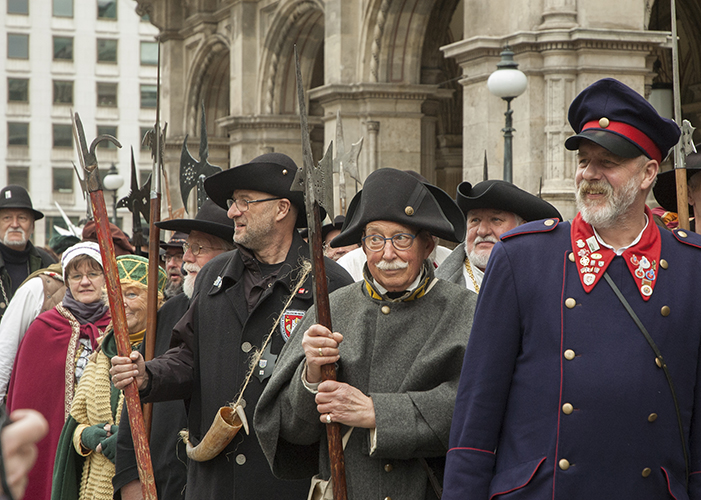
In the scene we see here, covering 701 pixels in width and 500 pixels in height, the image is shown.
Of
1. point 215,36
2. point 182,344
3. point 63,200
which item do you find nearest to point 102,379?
point 182,344

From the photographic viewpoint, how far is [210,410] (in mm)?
4152

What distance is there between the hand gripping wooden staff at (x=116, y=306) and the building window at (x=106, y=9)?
62.0 metres

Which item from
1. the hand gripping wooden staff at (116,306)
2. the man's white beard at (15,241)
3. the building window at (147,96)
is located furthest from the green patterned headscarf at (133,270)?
the building window at (147,96)

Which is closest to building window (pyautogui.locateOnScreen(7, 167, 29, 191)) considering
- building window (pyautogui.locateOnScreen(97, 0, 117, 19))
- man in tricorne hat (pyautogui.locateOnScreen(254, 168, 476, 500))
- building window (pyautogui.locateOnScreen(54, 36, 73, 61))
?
building window (pyautogui.locateOnScreen(54, 36, 73, 61))

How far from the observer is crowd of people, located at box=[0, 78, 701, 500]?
270 centimetres

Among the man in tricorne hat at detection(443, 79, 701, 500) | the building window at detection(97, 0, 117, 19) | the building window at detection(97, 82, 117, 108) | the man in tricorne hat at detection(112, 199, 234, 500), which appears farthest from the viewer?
the building window at detection(97, 0, 117, 19)

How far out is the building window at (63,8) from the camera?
62125 millimetres

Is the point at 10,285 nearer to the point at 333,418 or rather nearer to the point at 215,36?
the point at 333,418

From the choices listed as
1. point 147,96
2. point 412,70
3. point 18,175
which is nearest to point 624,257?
point 412,70

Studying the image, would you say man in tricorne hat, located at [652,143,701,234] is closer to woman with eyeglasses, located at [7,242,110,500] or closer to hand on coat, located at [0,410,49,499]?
woman with eyeglasses, located at [7,242,110,500]

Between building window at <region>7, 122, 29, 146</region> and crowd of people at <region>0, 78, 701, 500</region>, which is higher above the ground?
building window at <region>7, 122, 29, 146</region>

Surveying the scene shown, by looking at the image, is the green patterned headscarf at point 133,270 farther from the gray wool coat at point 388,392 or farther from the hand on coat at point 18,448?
the hand on coat at point 18,448

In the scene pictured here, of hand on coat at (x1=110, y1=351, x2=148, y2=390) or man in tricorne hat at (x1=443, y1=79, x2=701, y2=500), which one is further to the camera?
hand on coat at (x1=110, y1=351, x2=148, y2=390)

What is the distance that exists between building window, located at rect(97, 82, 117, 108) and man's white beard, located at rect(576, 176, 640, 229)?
61.5m
